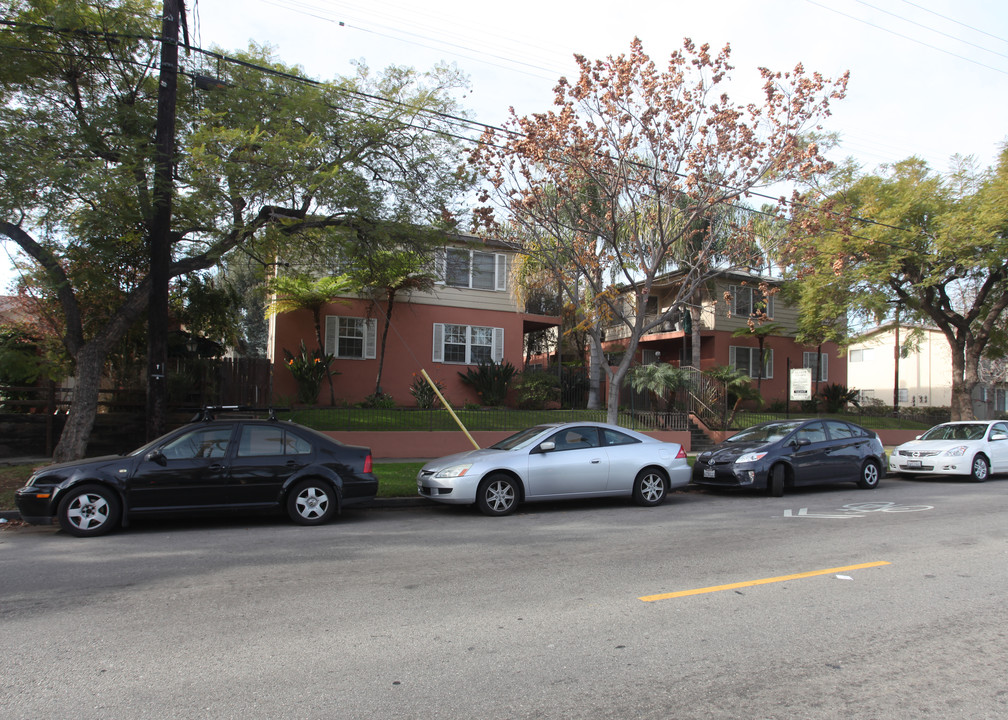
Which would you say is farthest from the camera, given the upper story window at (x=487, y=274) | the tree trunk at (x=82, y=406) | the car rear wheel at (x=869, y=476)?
the upper story window at (x=487, y=274)

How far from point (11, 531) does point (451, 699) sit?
25.8 feet

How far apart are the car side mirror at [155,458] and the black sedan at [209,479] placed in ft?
0.04

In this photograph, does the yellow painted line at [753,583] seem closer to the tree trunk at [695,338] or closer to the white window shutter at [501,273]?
the white window shutter at [501,273]

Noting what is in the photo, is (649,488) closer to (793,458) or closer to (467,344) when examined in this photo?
(793,458)

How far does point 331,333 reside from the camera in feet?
69.5

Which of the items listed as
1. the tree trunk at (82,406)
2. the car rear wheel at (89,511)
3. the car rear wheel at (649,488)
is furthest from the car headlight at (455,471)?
the tree trunk at (82,406)

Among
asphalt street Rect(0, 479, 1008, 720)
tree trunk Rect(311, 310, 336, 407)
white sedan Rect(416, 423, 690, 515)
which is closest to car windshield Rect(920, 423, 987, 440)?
asphalt street Rect(0, 479, 1008, 720)

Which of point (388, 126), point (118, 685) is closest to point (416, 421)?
point (388, 126)

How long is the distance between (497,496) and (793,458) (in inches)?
241

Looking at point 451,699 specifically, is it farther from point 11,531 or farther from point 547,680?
point 11,531

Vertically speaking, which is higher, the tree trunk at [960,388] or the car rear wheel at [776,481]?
the tree trunk at [960,388]

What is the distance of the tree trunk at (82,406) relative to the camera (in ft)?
39.0

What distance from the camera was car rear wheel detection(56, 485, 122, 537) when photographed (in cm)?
826

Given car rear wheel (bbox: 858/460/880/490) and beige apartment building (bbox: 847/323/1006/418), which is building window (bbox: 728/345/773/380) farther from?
beige apartment building (bbox: 847/323/1006/418)
